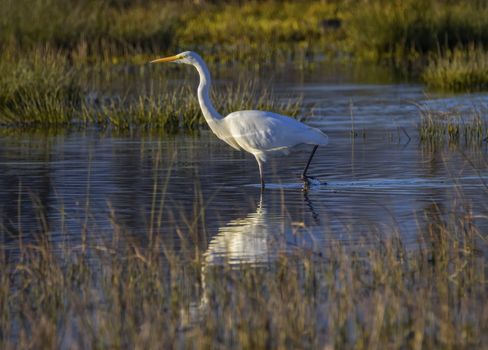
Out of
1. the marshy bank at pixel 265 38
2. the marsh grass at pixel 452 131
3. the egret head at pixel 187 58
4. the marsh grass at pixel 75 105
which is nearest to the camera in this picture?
the egret head at pixel 187 58

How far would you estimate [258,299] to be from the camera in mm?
7020

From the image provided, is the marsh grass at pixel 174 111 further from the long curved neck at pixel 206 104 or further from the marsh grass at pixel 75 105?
the long curved neck at pixel 206 104

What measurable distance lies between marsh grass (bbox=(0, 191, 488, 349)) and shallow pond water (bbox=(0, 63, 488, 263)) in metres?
0.38

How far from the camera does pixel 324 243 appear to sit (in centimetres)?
951

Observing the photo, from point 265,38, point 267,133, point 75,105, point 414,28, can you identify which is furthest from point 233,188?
point 265,38

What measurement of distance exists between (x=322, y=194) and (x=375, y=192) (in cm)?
53

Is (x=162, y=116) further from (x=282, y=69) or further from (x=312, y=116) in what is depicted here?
(x=282, y=69)

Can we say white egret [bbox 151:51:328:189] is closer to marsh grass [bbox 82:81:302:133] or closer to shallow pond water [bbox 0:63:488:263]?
shallow pond water [bbox 0:63:488:263]

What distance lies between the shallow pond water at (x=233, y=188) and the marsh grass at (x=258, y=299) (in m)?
0.38

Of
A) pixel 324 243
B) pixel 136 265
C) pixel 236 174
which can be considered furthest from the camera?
pixel 236 174

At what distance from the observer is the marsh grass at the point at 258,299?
6.49 m

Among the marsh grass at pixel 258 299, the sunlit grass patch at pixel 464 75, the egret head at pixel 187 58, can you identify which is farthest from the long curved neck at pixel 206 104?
the sunlit grass patch at pixel 464 75

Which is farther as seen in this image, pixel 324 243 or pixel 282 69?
pixel 282 69

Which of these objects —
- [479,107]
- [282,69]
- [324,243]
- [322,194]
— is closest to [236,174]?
[322,194]
